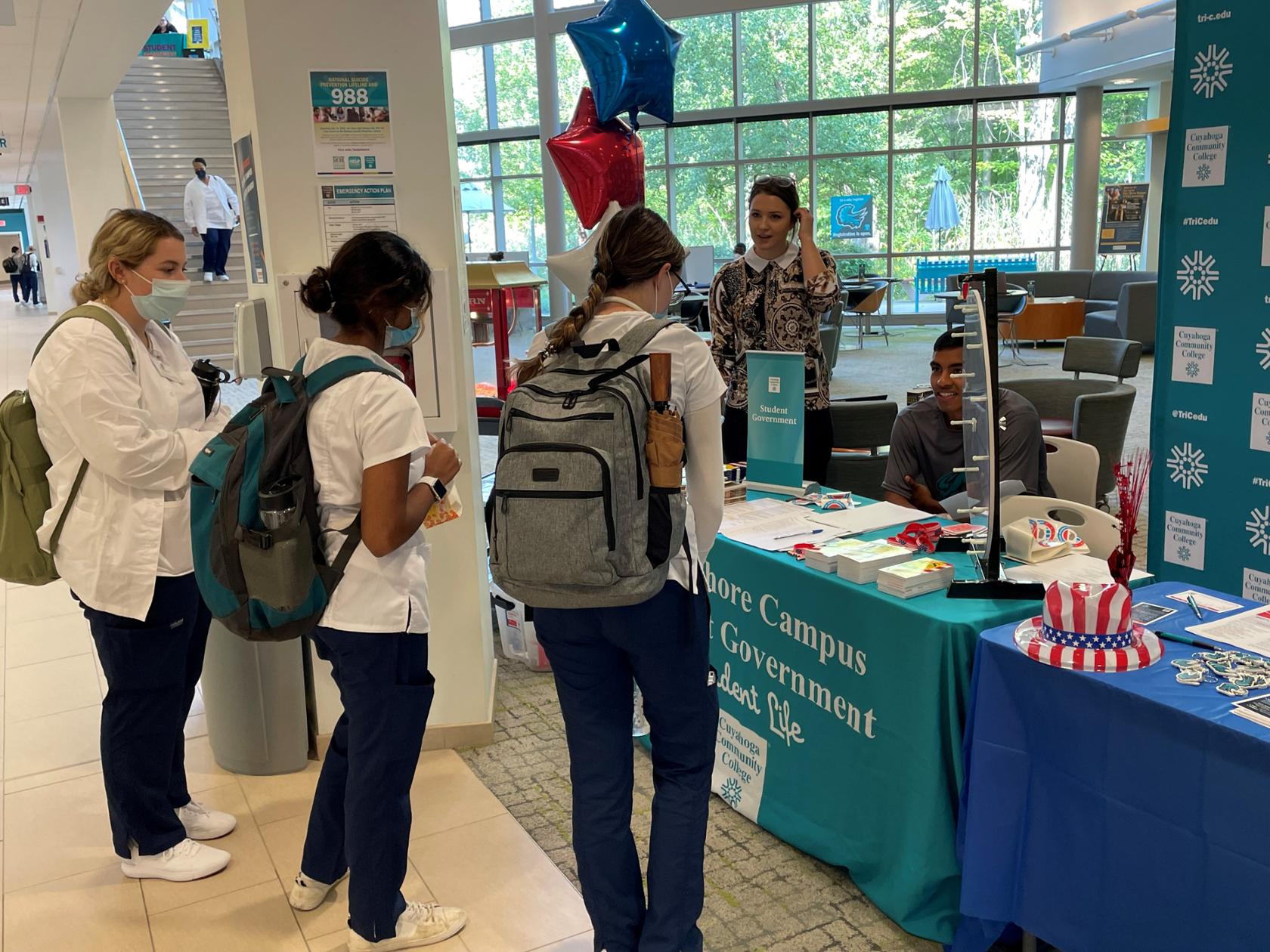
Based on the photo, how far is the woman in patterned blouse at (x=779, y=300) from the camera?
3168 millimetres

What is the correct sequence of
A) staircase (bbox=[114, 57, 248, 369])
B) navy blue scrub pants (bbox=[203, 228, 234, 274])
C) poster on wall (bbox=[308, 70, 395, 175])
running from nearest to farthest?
poster on wall (bbox=[308, 70, 395, 175])
navy blue scrub pants (bbox=[203, 228, 234, 274])
staircase (bbox=[114, 57, 248, 369])

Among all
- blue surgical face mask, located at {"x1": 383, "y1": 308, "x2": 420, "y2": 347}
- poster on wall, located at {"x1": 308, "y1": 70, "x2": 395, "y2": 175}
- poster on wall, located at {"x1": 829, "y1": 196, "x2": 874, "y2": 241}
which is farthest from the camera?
poster on wall, located at {"x1": 829, "y1": 196, "x2": 874, "y2": 241}

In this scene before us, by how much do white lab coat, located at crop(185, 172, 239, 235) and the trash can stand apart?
10.6m

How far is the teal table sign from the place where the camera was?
2.87m

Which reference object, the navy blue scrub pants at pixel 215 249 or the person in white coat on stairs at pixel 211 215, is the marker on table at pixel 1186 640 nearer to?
the person in white coat on stairs at pixel 211 215

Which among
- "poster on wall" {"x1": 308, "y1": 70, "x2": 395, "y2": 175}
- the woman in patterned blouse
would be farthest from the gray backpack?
"poster on wall" {"x1": 308, "y1": 70, "x2": 395, "y2": 175}

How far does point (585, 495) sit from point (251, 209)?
1.95 m

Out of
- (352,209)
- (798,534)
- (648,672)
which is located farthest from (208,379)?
(798,534)

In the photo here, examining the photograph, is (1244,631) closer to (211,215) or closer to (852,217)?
(211,215)

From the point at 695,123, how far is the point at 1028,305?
6.84 meters

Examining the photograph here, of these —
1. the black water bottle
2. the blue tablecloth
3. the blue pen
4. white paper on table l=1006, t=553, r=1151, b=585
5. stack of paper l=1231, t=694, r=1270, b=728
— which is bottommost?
the blue tablecloth

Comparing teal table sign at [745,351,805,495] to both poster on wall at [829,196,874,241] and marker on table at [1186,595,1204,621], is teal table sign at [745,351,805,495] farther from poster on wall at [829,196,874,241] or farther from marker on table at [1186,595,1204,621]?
poster on wall at [829,196,874,241]

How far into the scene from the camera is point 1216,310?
345 centimetres

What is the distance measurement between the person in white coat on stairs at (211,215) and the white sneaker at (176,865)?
1124 centimetres
